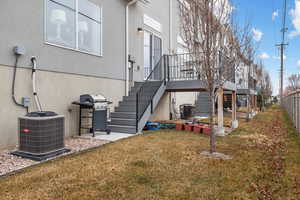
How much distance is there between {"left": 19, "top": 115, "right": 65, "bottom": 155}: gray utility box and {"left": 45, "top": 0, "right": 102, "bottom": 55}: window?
2369 millimetres

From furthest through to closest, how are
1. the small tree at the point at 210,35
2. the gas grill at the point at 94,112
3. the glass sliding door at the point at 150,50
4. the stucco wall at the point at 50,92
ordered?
the glass sliding door at the point at 150,50
the gas grill at the point at 94,112
the stucco wall at the point at 50,92
the small tree at the point at 210,35

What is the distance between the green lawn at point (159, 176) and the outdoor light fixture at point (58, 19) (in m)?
3.37

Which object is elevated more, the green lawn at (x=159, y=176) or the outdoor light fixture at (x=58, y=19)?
the outdoor light fixture at (x=58, y=19)

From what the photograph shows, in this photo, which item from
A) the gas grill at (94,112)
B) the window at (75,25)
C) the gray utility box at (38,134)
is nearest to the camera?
the gray utility box at (38,134)

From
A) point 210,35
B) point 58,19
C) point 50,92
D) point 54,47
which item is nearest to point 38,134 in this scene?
point 50,92

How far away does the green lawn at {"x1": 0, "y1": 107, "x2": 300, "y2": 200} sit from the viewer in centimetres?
271

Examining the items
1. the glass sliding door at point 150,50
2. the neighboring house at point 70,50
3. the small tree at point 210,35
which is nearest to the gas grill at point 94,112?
the neighboring house at point 70,50

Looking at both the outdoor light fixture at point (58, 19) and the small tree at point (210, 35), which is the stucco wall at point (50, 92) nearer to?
the outdoor light fixture at point (58, 19)

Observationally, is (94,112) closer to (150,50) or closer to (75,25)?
(75,25)

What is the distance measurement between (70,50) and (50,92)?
1.39 m

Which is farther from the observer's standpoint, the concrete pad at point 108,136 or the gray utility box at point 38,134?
the concrete pad at point 108,136

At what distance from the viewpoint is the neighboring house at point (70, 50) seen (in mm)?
4590

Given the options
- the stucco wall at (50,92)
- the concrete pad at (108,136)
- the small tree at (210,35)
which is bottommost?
the concrete pad at (108,136)

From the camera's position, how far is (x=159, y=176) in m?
3.30
